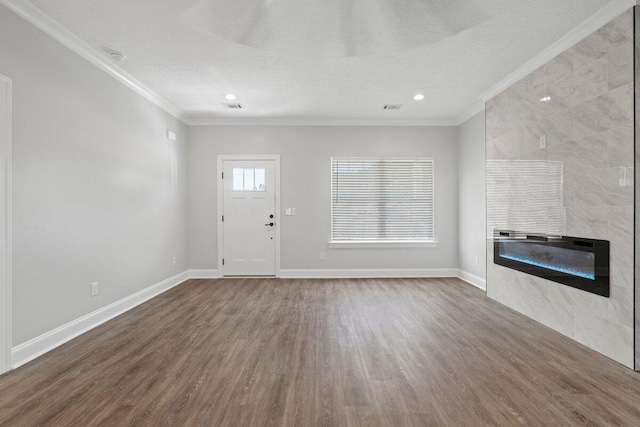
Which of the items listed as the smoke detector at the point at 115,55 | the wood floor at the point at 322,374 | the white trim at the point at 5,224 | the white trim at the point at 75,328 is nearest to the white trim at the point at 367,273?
the wood floor at the point at 322,374

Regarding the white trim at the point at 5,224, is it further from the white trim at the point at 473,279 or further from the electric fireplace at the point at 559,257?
the white trim at the point at 473,279

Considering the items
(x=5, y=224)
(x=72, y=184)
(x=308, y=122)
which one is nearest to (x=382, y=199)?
(x=308, y=122)

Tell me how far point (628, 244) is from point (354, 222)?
364 centimetres

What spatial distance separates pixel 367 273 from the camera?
548cm

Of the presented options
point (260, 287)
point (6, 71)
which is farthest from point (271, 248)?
point (6, 71)

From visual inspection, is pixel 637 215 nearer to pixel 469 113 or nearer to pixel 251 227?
pixel 469 113

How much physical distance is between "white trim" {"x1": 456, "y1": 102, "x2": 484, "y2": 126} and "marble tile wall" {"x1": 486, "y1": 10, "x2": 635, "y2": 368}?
702mm

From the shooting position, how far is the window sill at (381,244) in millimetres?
5469

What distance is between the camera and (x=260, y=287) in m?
4.85

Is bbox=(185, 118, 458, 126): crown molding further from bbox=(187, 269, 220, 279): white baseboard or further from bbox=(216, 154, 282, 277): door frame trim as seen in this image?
bbox=(187, 269, 220, 279): white baseboard

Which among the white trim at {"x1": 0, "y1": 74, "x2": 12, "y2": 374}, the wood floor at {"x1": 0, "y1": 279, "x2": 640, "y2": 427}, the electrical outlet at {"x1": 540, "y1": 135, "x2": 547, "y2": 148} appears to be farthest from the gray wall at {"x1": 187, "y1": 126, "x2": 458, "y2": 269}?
the white trim at {"x1": 0, "y1": 74, "x2": 12, "y2": 374}

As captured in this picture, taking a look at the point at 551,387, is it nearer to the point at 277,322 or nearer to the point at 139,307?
the point at 277,322

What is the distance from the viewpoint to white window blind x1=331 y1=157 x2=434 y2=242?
18.2 ft

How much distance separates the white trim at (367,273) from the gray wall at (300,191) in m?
0.07
